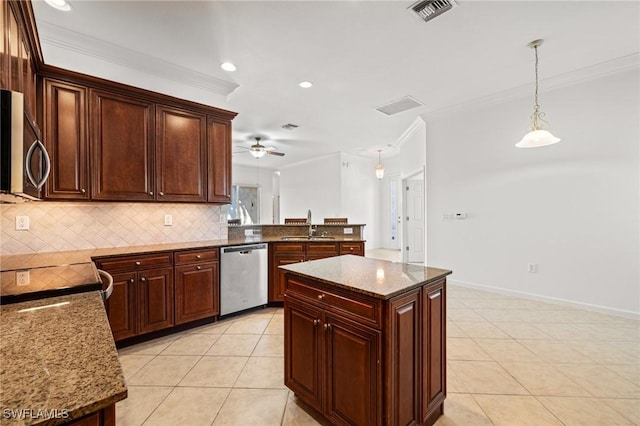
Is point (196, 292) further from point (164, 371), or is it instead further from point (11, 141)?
point (11, 141)

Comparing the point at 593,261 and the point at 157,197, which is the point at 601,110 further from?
the point at 157,197

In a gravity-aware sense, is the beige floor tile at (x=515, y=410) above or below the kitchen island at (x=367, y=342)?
below

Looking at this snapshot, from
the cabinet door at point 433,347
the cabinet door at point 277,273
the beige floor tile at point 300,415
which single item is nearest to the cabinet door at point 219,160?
the cabinet door at point 277,273

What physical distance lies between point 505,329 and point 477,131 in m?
2.93

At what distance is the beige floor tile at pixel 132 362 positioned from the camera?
7.30 ft

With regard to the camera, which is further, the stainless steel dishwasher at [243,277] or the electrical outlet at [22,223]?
the stainless steel dishwasher at [243,277]

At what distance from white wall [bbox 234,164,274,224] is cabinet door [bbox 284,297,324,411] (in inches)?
320

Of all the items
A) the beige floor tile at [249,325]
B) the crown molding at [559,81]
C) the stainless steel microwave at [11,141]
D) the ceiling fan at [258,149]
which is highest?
the crown molding at [559,81]

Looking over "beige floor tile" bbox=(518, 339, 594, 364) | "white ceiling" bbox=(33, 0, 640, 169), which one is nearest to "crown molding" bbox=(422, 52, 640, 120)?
"white ceiling" bbox=(33, 0, 640, 169)

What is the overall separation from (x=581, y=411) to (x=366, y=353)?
1589mm

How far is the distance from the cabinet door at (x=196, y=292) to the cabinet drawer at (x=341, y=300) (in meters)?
1.62

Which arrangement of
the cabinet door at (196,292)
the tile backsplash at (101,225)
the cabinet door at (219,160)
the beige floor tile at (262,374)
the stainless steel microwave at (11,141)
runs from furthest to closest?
the cabinet door at (219,160) < the cabinet door at (196,292) < the tile backsplash at (101,225) < the beige floor tile at (262,374) < the stainless steel microwave at (11,141)

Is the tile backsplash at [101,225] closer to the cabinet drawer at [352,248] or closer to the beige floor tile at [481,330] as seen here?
the cabinet drawer at [352,248]

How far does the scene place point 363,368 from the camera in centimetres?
137
